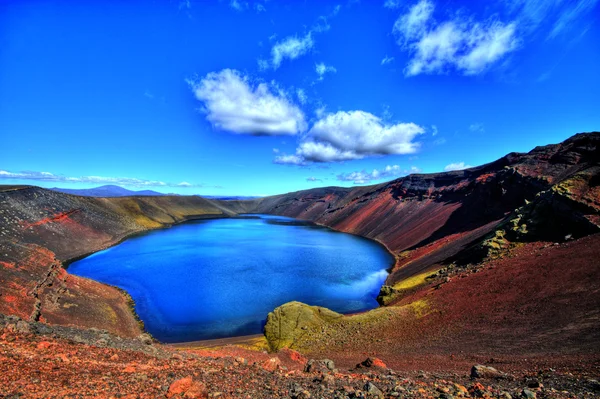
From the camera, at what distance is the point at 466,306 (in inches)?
891

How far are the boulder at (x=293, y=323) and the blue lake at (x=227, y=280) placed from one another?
115 inches

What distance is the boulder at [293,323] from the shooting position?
2402 cm

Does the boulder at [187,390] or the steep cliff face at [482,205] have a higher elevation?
the steep cliff face at [482,205]

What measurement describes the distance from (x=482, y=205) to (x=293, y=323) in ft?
159

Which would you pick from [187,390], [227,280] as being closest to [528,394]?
[187,390]

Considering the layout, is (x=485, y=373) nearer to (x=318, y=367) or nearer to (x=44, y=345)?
(x=318, y=367)

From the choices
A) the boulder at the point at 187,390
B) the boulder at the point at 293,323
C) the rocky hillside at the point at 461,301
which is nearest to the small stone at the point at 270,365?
the rocky hillside at the point at 461,301

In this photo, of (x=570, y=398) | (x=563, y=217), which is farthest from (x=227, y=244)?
(x=570, y=398)

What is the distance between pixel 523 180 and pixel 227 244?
232 feet

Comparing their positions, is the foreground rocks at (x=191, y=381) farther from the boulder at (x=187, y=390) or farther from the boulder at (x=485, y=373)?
the boulder at (x=485, y=373)

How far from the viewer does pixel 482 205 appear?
5584 centimetres

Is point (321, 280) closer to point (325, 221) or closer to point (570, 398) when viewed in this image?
point (570, 398)

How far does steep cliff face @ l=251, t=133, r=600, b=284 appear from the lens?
28.8 meters

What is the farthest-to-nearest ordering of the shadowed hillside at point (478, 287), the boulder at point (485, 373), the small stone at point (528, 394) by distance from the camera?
the shadowed hillside at point (478, 287) → the boulder at point (485, 373) → the small stone at point (528, 394)
